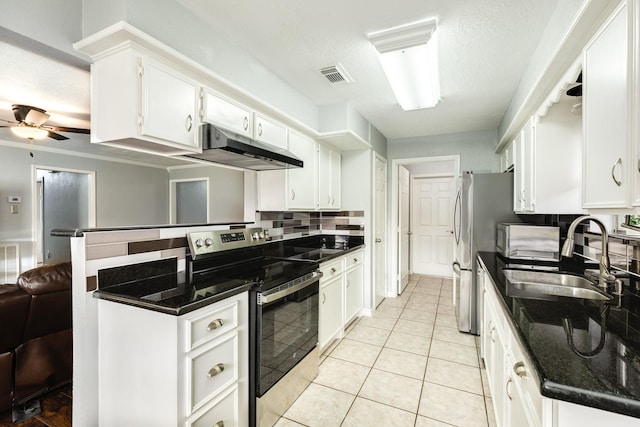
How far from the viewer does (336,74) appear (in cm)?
237

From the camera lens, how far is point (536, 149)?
2041 mm

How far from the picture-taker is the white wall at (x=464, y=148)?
Answer: 13.2 feet

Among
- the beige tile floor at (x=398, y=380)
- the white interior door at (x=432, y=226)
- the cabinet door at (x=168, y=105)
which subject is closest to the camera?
the cabinet door at (x=168, y=105)

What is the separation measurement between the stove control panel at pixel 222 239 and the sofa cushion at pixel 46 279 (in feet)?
2.85

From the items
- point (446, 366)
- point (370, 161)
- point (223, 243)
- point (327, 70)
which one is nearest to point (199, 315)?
point (223, 243)

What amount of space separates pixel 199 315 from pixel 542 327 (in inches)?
56.7

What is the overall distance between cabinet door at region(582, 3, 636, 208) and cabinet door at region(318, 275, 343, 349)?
196 cm

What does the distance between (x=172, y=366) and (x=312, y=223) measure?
Answer: 2.57 m

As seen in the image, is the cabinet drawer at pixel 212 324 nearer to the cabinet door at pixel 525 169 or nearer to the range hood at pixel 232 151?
the range hood at pixel 232 151

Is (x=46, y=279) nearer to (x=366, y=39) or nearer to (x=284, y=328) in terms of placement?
(x=284, y=328)

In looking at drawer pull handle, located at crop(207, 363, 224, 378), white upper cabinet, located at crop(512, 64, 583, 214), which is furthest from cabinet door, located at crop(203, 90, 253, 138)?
white upper cabinet, located at crop(512, 64, 583, 214)

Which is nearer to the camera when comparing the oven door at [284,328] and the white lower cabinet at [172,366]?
the white lower cabinet at [172,366]

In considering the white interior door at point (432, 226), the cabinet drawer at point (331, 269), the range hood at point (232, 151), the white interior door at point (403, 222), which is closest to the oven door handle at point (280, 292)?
the cabinet drawer at point (331, 269)

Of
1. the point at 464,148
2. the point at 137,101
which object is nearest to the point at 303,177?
the point at 137,101
